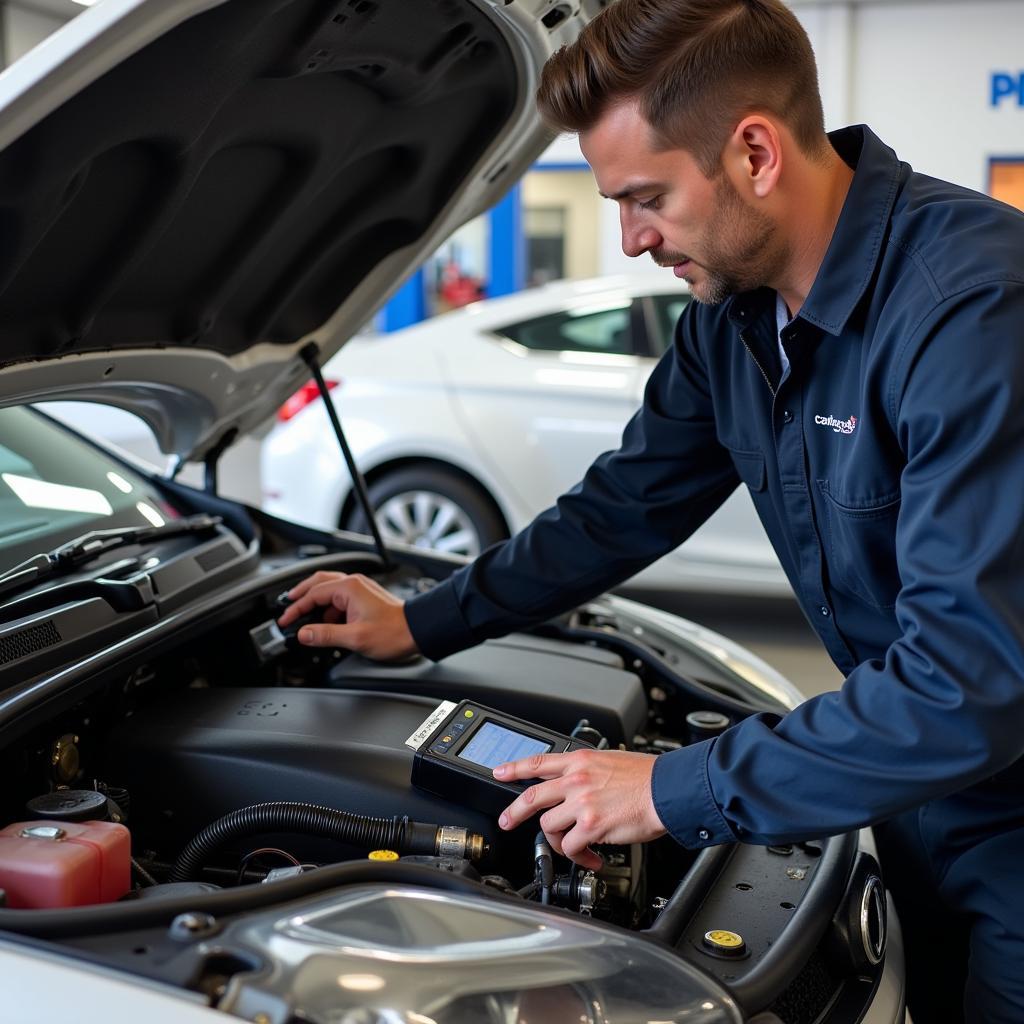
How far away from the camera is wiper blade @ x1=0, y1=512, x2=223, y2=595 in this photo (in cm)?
183

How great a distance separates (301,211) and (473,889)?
46.2 inches

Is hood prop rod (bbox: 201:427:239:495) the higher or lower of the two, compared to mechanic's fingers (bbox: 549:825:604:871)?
higher

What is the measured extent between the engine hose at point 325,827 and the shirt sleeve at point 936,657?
1.05 ft

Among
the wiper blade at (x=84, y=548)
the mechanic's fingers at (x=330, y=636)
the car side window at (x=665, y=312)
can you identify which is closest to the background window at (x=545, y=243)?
the car side window at (x=665, y=312)

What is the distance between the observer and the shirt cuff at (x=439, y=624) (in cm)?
201

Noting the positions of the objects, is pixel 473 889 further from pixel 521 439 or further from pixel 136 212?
pixel 521 439

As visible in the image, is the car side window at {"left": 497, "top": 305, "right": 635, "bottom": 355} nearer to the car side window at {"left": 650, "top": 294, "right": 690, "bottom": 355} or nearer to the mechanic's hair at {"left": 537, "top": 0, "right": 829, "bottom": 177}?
the car side window at {"left": 650, "top": 294, "right": 690, "bottom": 355}

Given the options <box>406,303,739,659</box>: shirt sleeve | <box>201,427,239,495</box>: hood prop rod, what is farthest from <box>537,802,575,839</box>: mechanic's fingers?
<box>201,427,239,495</box>: hood prop rod

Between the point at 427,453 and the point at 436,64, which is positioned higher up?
the point at 436,64

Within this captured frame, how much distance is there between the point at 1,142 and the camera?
4.05 ft

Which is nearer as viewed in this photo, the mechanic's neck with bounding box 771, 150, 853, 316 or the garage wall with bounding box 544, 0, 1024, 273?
the mechanic's neck with bounding box 771, 150, 853, 316

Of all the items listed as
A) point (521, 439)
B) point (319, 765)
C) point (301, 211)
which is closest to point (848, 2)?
point (521, 439)

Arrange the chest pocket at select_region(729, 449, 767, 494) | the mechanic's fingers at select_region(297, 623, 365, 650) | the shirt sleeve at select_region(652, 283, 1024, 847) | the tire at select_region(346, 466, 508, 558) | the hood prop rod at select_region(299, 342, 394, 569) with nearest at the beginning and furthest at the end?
the shirt sleeve at select_region(652, 283, 1024, 847) < the chest pocket at select_region(729, 449, 767, 494) < the mechanic's fingers at select_region(297, 623, 365, 650) < the hood prop rod at select_region(299, 342, 394, 569) < the tire at select_region(346, 466, 508, 558)

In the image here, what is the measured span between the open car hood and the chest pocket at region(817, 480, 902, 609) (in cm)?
79
